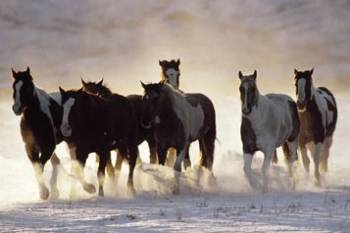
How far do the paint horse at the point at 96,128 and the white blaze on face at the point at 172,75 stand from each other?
121 inches

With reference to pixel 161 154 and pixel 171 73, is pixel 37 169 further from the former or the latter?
pixel 171 73

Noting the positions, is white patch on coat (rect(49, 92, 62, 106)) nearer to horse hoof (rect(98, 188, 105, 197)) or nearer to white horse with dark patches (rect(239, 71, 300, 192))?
horse hoof (rect(98, 188, 105, 197))

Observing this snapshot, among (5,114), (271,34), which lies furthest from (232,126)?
(271,34)

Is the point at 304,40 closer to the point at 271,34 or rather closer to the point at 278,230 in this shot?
the point at 271,34

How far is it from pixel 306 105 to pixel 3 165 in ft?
26.7

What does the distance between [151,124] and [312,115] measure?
3424 mm

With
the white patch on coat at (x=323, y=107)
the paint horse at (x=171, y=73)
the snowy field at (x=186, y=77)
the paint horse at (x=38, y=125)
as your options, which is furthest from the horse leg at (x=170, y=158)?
the paint horse at (x=38, y=125)

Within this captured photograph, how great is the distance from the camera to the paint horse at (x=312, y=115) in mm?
16938

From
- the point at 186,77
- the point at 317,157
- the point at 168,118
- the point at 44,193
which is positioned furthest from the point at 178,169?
the point at 186,77

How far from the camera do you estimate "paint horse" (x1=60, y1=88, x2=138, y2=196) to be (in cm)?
1467

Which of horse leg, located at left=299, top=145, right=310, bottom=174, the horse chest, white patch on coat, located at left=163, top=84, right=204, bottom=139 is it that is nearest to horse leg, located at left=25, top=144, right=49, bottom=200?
white patch on coat, located at left=163, top=84, right=204, bottom=139

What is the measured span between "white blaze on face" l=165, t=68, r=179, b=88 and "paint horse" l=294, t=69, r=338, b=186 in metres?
2.71

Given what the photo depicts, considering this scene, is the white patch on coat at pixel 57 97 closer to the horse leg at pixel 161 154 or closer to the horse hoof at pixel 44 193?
the horse hoof at pixel 44 193

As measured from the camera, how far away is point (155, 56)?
68.1m
